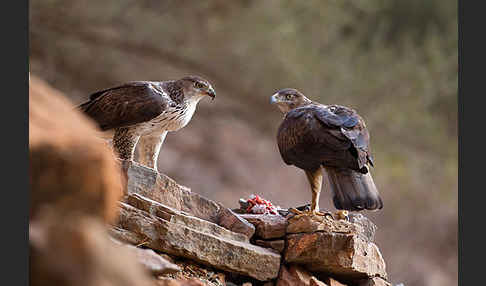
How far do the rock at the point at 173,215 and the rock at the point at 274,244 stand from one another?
19cm

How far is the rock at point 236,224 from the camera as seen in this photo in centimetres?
300

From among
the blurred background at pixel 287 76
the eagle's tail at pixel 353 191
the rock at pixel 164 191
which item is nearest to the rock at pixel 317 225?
the eagle's tail at pixel 353 191

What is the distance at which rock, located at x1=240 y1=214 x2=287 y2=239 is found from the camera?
304 cm

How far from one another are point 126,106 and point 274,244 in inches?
40.1

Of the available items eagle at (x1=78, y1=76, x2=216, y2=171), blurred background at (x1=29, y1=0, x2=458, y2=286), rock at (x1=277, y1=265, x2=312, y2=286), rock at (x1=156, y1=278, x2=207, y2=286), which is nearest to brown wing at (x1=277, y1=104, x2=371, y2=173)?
rock at (x1=277, y1=265, x2=312, y2=286)

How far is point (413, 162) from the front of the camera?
329 inches

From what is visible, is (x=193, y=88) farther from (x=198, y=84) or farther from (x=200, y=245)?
(x=200, y=245)

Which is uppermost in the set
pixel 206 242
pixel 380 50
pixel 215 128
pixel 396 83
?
pixel 380 50

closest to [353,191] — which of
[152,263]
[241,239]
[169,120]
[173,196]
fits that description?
[241,239]

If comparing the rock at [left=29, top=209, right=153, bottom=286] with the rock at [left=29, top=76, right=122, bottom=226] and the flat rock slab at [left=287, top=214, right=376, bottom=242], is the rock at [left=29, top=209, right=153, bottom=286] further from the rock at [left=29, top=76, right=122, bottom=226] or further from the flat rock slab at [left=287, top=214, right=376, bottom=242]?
the flat rock slab at [left=287, top=214, right=376, bottom=242]

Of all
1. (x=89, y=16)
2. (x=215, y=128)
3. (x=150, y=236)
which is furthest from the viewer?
(x=215, y=128)

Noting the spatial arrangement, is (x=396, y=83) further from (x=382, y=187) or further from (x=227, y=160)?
(x=227, y=160)

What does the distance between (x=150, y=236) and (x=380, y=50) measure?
21.7ft

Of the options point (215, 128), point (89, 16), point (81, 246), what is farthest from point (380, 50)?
point (81, 246)
